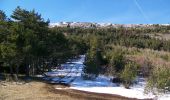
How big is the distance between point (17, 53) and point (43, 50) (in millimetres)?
5528

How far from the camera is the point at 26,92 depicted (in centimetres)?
3556

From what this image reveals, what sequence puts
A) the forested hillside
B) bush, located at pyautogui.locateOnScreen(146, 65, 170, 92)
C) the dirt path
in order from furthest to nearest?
the forested hillside → bush, located at pyautogui.locateOnScreen(146, 65, 170, 92) → the dirt path

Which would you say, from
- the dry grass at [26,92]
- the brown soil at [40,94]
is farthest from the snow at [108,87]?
the dry grass at [26,92]

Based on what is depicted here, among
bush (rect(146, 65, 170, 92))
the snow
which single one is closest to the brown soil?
the snow

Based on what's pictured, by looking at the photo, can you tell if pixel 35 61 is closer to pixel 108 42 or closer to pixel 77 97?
pixel 77 97

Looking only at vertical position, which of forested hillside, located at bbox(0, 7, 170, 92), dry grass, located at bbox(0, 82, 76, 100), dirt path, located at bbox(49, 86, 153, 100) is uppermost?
forested hillside, located at bbox(0, 7, 170, 92)

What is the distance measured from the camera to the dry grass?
1275 inches

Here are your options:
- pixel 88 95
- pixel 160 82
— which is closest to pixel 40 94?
pixel 88 95

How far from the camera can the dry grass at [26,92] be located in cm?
3238

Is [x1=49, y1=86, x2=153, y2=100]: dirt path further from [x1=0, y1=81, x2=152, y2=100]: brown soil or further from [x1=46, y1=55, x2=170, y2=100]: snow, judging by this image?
[x1=46, y1=55, x2=170, y2=100]: snow

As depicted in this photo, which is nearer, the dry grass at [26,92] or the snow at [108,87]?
the dry grass at [26,92]

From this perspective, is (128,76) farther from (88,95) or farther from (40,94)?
(40,94)

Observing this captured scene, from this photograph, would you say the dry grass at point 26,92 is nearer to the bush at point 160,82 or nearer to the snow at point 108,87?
the snow at point 108,87

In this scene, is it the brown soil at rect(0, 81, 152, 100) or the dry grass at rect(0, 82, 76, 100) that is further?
the brown soil at rect(0, 81, 152, 100)
